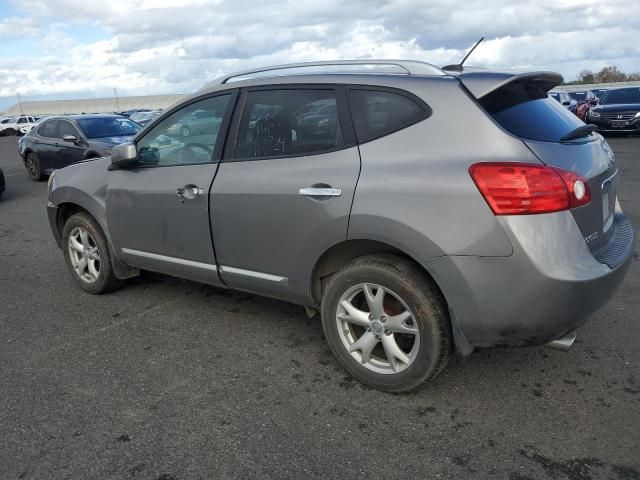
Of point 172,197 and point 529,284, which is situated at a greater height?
point 172,197

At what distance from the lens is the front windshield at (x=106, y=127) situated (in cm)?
1139

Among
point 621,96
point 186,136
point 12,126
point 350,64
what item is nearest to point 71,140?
point 186,136

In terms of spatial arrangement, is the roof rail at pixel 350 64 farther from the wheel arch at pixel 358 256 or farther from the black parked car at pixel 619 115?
the black parked car at pixel 619 115

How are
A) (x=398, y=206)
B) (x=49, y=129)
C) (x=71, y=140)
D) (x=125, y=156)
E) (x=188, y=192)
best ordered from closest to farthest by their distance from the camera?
(x=398, y=206), (x=188, y=192), (x=125, y=156), (x=71, y=140), (x=49, y=129)

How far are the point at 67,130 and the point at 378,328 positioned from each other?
423 inches

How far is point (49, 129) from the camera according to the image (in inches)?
499

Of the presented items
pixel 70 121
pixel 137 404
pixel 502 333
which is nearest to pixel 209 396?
pixel 137 404

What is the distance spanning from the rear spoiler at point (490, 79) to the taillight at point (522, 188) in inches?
17.7

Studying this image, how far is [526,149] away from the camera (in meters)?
2.70

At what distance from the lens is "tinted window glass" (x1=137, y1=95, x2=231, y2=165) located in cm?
379

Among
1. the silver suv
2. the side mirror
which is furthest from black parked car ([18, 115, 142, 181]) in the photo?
the silver suv

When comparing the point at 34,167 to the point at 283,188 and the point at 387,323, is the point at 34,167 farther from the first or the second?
the point at 387,323

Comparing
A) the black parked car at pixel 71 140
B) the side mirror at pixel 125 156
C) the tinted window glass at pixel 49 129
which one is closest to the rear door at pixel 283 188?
the side mirror at pixel 125 156

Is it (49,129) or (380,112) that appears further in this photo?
(49,129)
